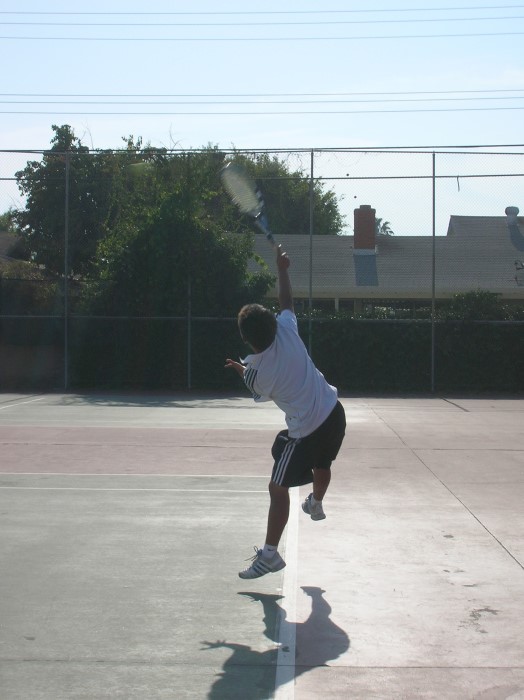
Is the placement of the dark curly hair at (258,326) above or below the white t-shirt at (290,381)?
above

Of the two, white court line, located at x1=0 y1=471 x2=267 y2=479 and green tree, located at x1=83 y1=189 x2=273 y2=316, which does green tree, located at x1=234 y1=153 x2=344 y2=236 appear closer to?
green tree, located at x1=83 y1=189 x2=273 y2=316

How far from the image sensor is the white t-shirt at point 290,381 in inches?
220

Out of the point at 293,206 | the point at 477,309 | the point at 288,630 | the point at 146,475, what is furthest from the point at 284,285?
the point at 293,206

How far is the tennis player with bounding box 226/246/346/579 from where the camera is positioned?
5.57 metres

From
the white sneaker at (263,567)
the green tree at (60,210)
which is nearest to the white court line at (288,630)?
the white sneaker at (263,567)

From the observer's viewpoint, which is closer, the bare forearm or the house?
the bare forearm

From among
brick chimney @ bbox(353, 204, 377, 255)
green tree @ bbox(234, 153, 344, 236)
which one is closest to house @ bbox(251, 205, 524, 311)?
brick chimney @ bbox(353, 204, 377, 255)

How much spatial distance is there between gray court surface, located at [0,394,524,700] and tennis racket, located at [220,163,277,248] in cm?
246

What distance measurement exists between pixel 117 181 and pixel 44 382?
6.05 m

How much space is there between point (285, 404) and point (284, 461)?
1.12 feet

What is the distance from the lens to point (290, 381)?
5.61m

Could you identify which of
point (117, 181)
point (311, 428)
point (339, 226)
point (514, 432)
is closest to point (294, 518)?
point (311, 428)

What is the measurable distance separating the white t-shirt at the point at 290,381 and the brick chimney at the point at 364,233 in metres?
26.8

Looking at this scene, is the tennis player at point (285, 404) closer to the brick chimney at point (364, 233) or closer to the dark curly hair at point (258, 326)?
the dark curly hair at point (258, 326)
